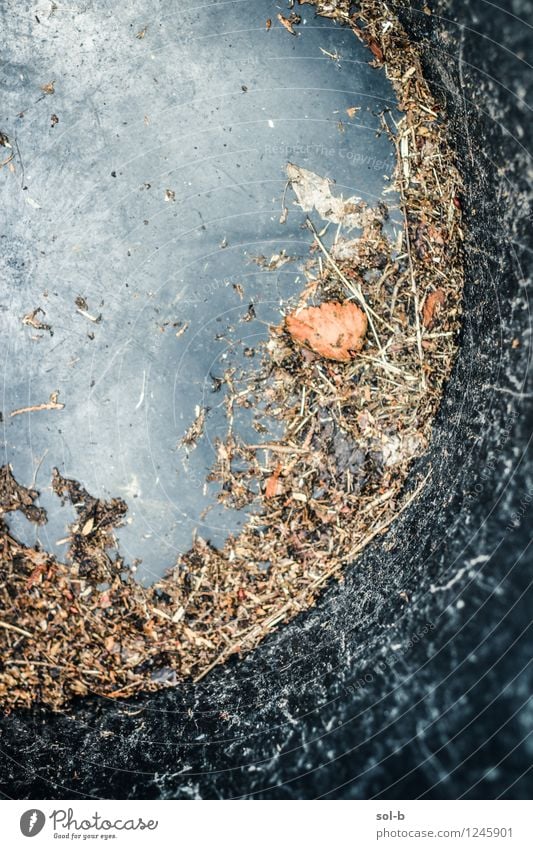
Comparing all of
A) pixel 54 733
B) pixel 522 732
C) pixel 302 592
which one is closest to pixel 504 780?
pixel 522 732

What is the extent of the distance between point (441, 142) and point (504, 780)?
1441 millimetres

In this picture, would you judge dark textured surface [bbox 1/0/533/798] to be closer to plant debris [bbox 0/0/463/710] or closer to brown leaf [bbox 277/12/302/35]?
plant debris [bbox 0/0/463/710]

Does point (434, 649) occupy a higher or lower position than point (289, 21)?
lower

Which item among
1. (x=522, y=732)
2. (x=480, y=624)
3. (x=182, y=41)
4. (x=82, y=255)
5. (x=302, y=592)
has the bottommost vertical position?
(x=522, y=732)

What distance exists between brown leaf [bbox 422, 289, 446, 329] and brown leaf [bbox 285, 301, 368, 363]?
148 millimetres

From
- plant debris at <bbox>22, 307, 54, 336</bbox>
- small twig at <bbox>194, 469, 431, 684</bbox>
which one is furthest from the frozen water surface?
small twig at <bbox>194, 469, 431, 684</bbox>

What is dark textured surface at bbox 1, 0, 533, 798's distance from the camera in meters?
1.34

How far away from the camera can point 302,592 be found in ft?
5.03

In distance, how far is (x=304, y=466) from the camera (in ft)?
5.06

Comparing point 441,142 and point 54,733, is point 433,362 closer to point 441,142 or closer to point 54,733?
point 441,142
